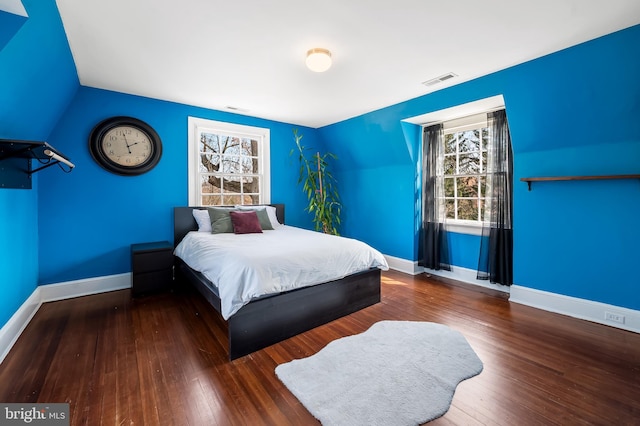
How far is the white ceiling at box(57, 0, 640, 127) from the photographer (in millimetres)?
1978

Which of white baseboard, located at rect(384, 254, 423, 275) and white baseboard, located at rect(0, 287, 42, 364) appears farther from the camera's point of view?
white baseboard, located at rect(384, 254, 423, 275)

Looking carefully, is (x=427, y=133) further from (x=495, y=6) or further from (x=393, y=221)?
(x=495, y=6)

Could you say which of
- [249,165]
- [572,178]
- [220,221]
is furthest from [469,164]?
[220,221]

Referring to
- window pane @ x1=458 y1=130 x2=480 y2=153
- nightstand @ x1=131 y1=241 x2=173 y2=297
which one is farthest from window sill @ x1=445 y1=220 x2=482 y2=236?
nightstand @ x1=131 y1=241 x2=173 y2=297

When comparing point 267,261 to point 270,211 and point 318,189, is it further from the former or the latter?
point 318,189

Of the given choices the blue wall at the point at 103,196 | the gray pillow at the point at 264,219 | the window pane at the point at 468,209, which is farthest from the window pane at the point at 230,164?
the window pane at the point at 468,209

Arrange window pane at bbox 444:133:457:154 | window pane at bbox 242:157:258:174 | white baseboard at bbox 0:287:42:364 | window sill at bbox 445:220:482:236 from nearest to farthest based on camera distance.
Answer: white baseboard at bbox 0:287:42:364, window sill at bbox 445:220:482:236, window pane at bbox 444:133:457:154, window pane at bbox 242:157:258:174

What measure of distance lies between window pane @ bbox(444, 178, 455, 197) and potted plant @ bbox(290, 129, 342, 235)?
6.30 feet

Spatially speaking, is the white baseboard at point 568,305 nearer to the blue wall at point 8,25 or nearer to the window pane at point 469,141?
the window pane at point 469,141

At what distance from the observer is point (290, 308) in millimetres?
2455

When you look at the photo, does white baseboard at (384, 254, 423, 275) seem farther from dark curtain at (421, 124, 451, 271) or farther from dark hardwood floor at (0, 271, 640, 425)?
dark hardwood floor at (0, 271, 640, 425)

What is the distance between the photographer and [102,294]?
11.3 feet

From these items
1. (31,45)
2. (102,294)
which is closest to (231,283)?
(31,45)

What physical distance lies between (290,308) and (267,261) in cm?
48
